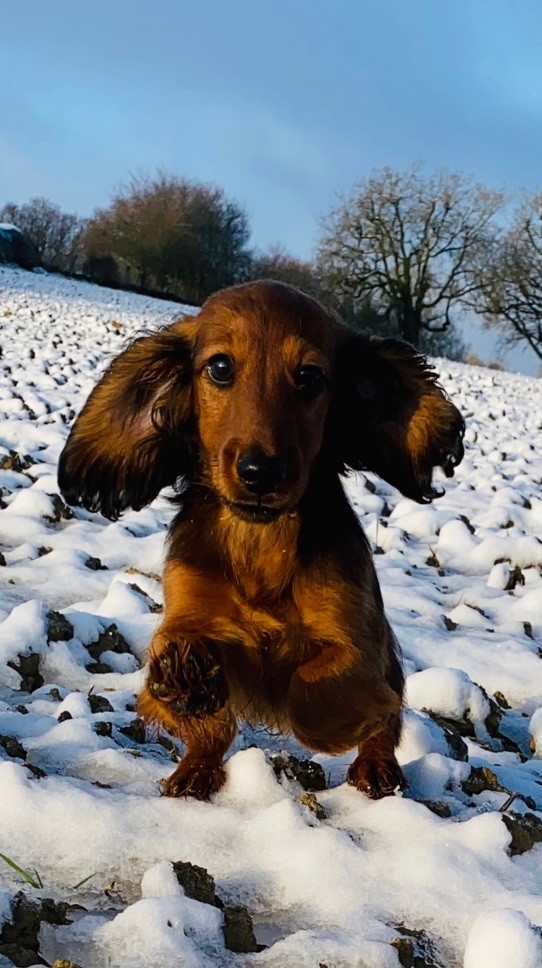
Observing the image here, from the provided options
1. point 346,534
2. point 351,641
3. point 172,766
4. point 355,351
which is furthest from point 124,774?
point 355,351

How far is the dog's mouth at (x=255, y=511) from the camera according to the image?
1.86m

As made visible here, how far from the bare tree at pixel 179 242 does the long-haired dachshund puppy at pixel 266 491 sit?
29682mm

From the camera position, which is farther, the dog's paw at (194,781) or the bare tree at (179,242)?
the bare tree at (179,242)

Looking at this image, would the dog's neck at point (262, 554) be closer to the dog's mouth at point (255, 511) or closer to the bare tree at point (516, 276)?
the dog's mouth at point (255, 511)

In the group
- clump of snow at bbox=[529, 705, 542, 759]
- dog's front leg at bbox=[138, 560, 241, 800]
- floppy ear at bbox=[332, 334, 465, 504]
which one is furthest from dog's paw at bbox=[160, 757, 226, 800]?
clump of snow at bbox=[529, 705, 542, 759]

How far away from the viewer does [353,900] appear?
1627mm

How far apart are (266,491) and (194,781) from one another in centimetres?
65

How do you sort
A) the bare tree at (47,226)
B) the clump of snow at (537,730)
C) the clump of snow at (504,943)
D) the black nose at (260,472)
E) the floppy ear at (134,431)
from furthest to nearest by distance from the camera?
1. the bare tree at (47,226)
2. the clump of snow at (537,730)
3. the floppy ear at (134,431)
4. the black nose at (260,472)
5. the clump of snow at (504,943)

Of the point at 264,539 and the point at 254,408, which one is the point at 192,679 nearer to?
the point at 264,539

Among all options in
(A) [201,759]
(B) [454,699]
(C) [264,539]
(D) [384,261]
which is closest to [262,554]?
(C) [264,539]

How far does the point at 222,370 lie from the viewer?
2.04m

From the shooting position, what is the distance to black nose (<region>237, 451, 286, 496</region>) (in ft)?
5.90

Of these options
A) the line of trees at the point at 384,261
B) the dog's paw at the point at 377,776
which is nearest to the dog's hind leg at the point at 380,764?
the dog's paw at the point at 377,776

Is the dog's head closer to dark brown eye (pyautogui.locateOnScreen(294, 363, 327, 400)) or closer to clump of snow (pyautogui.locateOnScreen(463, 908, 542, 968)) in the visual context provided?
dark brown eye (pyautogui.locateOnScreen(294, 363, 327, 400))
